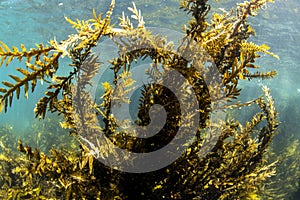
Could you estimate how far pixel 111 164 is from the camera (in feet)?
7.44

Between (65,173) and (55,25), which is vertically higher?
(55,25)

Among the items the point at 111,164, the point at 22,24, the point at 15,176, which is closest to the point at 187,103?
the point at 111,164

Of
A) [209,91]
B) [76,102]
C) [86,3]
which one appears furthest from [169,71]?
[86,3]

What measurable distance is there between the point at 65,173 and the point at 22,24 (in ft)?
95.4

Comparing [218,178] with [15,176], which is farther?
[15,176]

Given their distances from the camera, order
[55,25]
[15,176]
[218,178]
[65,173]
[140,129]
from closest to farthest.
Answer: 1. [65,173]
2. [140,129]
3. [218,178]
4. [15,176]
5. [55,25]

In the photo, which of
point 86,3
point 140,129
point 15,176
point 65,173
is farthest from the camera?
point 86,3

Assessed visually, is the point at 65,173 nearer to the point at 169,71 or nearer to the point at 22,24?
A: the point at 169,71

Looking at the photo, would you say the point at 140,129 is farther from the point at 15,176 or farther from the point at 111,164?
the point at 15,176

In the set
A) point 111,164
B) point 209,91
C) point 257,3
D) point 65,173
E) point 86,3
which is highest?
point 86,3

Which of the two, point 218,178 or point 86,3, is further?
point 86,3

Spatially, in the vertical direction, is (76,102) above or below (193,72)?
below

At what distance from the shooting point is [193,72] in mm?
2111

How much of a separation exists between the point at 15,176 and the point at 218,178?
226 inches
